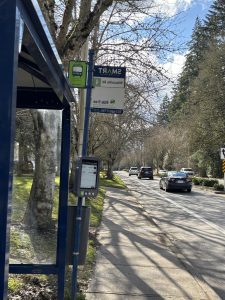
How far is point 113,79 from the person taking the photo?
21.1 ft

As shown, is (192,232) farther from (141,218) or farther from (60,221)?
(60,221)

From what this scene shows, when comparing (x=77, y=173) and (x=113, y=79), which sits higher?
(x=113, y=79)

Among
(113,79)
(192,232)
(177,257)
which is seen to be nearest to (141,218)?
(192,232)

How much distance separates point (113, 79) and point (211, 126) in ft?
131

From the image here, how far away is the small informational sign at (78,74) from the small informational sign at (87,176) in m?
0.99

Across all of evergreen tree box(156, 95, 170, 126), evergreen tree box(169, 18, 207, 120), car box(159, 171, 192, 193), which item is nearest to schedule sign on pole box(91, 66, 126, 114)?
evergreen tree box(156, 95, 170, 126)

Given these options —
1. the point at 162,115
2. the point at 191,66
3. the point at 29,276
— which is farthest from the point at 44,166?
the point at 191,66

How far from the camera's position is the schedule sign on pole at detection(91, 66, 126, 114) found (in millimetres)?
6402

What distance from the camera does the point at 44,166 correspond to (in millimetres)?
9594

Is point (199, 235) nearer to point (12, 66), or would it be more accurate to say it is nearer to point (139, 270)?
point (139, 270)

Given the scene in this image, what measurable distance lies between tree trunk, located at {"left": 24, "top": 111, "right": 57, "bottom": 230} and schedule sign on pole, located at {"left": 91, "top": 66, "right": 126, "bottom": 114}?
122 inches

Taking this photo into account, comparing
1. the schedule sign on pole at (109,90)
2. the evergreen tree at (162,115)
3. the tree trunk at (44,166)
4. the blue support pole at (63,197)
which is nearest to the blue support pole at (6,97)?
the blue support pole at (63,197)

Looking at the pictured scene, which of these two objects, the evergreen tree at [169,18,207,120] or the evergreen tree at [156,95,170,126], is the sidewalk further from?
the evergreen tree at [169,18,207,120]

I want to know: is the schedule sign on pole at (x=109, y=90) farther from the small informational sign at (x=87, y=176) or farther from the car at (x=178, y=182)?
the car at (x=178, y=182)
